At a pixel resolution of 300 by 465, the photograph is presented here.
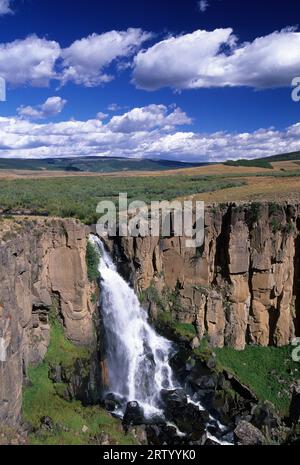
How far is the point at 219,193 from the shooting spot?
52750 mm

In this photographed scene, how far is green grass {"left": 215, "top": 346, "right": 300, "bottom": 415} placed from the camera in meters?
35.4

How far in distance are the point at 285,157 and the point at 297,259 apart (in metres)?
90.9

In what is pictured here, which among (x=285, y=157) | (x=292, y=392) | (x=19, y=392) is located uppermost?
(x=285, y=157)

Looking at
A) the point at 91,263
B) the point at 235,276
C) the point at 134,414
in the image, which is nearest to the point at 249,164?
the point at 235,276

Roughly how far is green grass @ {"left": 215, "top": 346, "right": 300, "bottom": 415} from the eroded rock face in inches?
471

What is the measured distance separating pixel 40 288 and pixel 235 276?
1608cm

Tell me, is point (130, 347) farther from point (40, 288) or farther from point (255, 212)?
point (255, 212)

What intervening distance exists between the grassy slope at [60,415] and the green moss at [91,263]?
614 centimetres

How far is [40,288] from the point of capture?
31.7 m

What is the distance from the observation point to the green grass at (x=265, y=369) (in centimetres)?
3541

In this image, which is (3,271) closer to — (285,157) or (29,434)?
(29,434)

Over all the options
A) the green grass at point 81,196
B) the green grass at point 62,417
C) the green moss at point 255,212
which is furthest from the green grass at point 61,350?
the green moss at point 255,212
